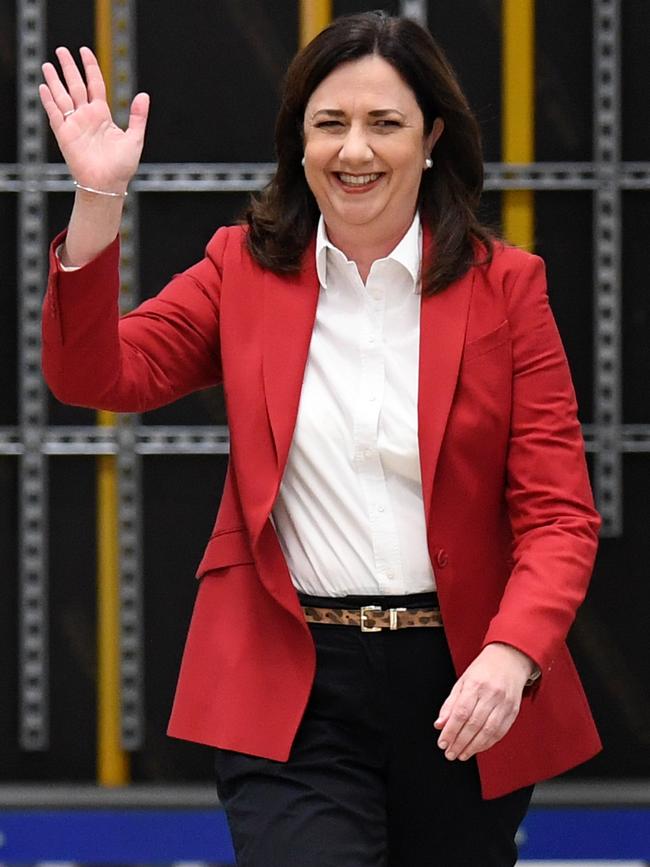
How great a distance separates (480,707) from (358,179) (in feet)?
2.46

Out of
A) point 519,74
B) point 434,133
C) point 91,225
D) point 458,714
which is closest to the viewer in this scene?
point 458,714

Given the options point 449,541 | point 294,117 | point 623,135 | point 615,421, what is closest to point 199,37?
point 623,135

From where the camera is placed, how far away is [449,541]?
2398 millimetres

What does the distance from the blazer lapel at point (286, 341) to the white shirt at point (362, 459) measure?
31 mm

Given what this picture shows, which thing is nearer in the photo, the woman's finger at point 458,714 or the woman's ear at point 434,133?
the woman's finger at point 458,714

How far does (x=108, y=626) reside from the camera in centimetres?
447

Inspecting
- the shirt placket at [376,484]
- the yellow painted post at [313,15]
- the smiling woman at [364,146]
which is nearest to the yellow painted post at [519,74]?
the yellow painted post at [313,15]

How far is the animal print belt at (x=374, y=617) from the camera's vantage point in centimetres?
Result: 239

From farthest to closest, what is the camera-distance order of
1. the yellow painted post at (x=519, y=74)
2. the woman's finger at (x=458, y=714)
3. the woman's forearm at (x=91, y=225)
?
the yellow painted post at (x=519, y=74) < the woman's forearm at (x=91, y=225) < the woman's finger at (x=458, y=714)

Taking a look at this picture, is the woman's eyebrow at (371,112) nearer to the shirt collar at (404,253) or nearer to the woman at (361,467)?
the woman at (361,467)

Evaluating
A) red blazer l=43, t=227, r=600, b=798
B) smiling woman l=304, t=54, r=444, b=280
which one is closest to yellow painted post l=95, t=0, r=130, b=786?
red blazer l=43, t=227, r=600, b=798

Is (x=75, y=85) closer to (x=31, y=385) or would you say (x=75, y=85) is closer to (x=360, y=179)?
(x=360, y=179)

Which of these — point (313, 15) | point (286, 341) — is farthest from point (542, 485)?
point (313, 15)

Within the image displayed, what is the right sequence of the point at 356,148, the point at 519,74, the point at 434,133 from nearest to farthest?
the point at 356,148 < the point at 434,133 < the point at 519,74
